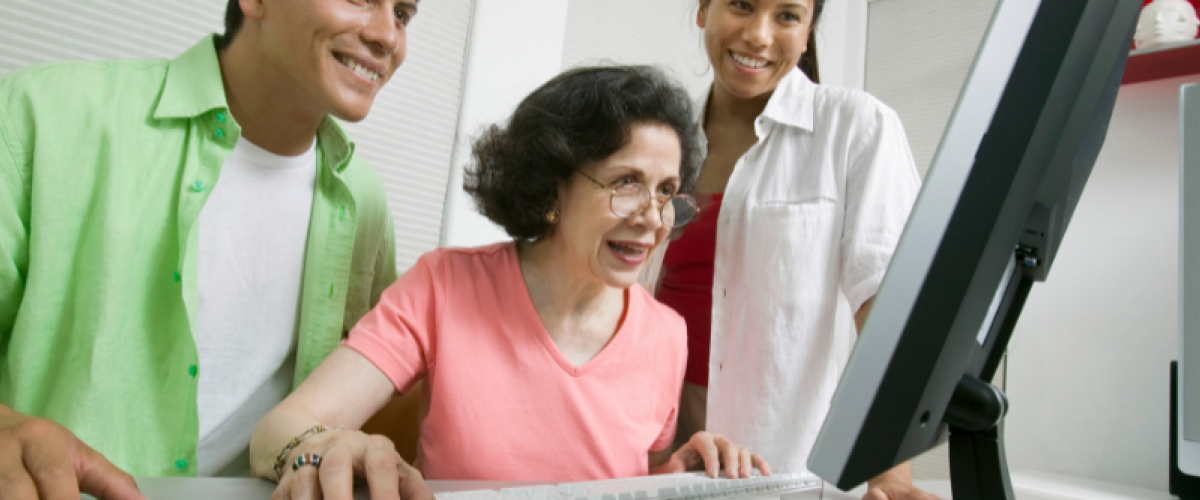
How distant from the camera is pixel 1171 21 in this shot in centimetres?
254

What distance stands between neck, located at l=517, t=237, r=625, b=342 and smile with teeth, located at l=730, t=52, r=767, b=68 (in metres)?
0.63

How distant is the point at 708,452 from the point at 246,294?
0.79 m

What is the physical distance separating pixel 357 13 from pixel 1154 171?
2.90 m

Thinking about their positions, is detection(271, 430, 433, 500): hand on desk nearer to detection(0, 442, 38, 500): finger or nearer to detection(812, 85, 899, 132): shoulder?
detection(0, 442, 38, 500): finger

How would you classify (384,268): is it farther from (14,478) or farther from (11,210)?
(14,478)

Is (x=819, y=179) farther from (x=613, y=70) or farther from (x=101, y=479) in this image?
(x=101, y=479)

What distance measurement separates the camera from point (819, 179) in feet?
5.12

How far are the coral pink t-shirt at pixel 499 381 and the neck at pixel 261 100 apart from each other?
1.03 feet

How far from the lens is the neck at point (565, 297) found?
129 centimetres

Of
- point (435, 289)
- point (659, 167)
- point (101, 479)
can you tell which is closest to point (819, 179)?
point (659, 167)

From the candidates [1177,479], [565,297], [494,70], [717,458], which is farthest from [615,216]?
[1177,479]

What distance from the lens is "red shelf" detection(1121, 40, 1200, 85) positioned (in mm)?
2557

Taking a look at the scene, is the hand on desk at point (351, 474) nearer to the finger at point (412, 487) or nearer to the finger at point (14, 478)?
the finger at point (412, 487)

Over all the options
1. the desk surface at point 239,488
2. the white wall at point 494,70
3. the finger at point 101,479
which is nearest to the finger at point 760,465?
the desk surface at point 239,488
